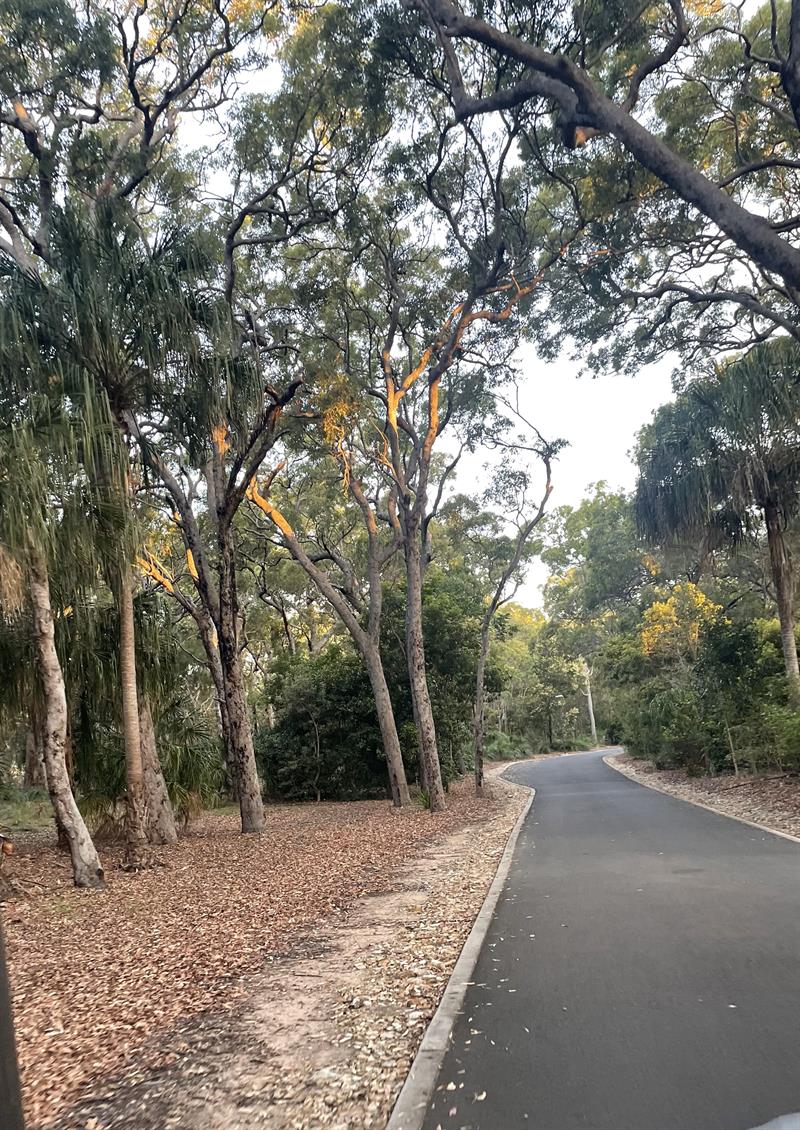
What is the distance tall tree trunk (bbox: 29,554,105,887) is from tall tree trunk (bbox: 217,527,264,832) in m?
4.52

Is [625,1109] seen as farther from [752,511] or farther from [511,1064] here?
[752,511]

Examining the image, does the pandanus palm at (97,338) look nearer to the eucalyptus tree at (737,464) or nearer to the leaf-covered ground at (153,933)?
the leaf-covered ground at (153,933)

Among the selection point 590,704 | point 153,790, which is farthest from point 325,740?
point 590,704

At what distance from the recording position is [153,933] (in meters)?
6.99

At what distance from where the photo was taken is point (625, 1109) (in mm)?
3270

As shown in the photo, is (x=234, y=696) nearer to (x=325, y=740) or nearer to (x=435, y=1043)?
(x=325, y=740)

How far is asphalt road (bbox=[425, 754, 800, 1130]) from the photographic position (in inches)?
131

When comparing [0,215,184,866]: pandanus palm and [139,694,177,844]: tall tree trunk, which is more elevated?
[0,215,184,866]: pandanus palm

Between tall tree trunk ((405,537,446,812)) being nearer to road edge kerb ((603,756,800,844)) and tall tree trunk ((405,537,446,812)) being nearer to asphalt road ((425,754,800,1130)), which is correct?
road edge kerb ((603,756,800,844))

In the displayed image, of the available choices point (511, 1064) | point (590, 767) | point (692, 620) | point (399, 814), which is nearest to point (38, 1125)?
point (511, 1064)

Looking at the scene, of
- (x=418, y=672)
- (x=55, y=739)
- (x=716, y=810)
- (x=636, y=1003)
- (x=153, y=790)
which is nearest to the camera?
(x=636, y=1003)

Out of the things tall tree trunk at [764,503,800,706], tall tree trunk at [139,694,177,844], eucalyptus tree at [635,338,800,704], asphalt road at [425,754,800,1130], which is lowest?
asphalt road at [425,754,800,1130]

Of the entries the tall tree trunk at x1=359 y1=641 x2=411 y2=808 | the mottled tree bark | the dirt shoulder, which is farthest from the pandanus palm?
the mottled tree bark

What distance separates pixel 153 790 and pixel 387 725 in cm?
614
